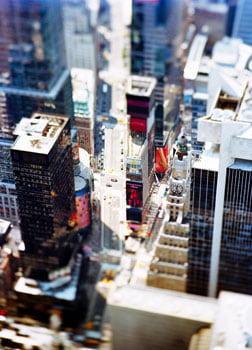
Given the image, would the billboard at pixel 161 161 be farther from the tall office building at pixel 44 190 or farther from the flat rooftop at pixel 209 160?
the tall office building at pixel 44 190

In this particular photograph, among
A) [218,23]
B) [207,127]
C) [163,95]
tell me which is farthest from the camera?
[218,23]

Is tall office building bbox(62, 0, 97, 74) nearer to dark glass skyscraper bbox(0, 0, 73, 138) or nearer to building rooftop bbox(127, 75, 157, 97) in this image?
dark glass skyscraper bbox(0, 0, 73, 138)

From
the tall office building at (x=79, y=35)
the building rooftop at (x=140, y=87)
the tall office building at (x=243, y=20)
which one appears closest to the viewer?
the building rooftop at (x=140, y=87)

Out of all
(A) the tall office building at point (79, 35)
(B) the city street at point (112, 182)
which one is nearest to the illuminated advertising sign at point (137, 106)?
(B) the city street at point (112, 182)

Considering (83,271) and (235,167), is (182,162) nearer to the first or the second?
(235,167)

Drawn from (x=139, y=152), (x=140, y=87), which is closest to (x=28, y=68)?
(x=140, y=87)

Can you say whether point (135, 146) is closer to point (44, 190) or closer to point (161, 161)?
point (161, 161)

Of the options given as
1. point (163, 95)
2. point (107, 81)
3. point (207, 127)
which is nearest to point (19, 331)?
point (207, 127)
